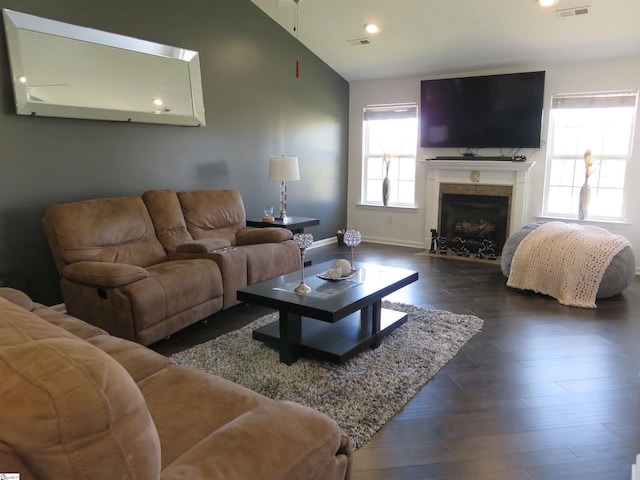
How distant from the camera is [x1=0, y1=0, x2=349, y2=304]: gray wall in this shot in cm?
333

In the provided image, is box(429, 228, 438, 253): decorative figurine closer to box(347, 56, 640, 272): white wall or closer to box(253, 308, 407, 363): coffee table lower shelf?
box(347, 56, 640, 272): white wall

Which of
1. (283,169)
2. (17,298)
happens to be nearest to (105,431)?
(17,298)

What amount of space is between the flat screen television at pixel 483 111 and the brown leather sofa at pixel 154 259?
2.97 meters

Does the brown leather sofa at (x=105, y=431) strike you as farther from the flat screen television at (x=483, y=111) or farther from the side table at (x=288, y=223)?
the flat screen television at (x=483, y=111)

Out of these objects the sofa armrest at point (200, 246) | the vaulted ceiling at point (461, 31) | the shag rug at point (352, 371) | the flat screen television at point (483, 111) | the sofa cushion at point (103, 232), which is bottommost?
the shag rug at point (352, 371)

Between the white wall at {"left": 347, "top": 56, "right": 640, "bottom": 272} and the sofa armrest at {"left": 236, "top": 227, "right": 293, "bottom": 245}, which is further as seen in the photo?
the white wall at {"left": 347, "top": 56, "right": 640, "bottom": 272}

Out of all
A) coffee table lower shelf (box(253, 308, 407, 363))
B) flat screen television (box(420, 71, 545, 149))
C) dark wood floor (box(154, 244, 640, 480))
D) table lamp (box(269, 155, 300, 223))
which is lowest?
dark wood floor (box(154, 244, 640, 480))

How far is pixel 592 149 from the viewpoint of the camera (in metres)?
5.33

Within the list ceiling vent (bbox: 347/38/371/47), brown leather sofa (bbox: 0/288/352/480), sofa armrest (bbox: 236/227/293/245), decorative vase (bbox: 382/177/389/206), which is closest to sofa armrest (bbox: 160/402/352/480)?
brown leather sofa (bbox: 0/288/352/480)

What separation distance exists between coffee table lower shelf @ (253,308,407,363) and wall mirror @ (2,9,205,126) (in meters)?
2.31

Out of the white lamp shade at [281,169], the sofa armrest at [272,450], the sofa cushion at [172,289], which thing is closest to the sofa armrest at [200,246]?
the sofa cushion at [172,289]

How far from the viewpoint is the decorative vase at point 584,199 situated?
5.25m

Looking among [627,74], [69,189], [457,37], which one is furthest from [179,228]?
[627,74]

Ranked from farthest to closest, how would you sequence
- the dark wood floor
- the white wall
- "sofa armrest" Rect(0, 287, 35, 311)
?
the white wall, "sofa armrest" Rect(0, 287, 35, 311), the dark wood floor
